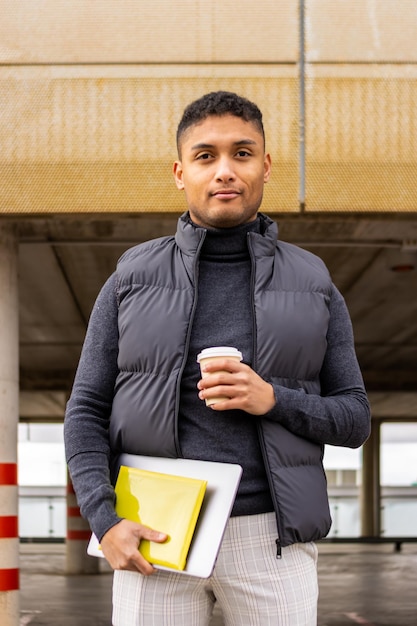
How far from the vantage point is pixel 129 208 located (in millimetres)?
5980

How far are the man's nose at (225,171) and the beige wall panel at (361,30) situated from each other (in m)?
4.34

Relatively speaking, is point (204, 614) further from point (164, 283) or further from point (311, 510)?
point (164, 283)

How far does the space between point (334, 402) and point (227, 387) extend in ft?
0.89

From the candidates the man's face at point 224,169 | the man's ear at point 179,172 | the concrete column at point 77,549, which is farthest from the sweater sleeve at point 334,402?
the concrete column at point 77,549

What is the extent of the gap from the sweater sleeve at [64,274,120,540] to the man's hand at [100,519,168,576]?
2cm

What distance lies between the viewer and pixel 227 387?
1.65 meters

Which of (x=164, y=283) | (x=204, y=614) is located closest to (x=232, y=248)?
(x=164, y=283)

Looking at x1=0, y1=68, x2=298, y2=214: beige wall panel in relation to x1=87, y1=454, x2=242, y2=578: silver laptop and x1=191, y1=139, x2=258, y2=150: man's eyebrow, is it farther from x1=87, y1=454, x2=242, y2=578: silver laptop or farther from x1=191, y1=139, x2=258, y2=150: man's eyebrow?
x1=87, y1=454, x2=242, y2=578: silver laptop

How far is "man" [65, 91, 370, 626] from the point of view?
5.69 feet

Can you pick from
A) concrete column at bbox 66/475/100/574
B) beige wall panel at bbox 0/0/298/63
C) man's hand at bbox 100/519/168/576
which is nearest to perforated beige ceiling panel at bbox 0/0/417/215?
beige wall panel at bbox 0/0/298/63

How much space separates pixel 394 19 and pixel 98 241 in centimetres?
306

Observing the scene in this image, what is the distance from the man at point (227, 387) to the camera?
173 cm

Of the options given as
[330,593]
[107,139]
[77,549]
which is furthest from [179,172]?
[77,549]

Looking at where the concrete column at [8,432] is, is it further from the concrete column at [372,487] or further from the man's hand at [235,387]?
the concrete column at [372,487]
